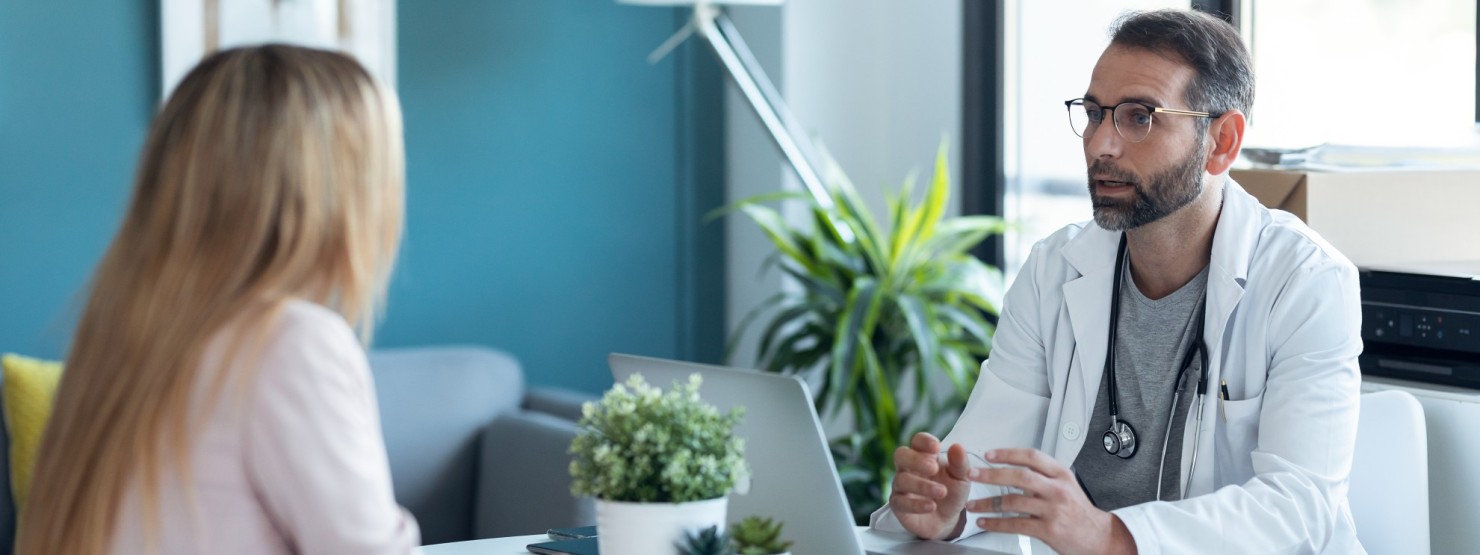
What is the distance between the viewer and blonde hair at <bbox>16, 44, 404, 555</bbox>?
1192 millimetres

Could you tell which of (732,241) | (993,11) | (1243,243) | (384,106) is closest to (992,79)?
(993,11)

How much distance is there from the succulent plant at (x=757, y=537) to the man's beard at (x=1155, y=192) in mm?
879

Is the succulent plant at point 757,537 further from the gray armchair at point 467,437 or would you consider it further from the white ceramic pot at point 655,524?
the gray armchair at point 467,437

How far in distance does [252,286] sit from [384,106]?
20cm

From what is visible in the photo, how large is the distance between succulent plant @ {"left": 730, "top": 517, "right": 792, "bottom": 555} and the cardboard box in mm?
1302

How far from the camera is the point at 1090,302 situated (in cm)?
217

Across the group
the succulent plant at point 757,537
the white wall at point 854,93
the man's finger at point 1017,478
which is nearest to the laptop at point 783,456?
the succulent plant at point 757,537

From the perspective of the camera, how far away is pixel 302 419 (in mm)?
1167

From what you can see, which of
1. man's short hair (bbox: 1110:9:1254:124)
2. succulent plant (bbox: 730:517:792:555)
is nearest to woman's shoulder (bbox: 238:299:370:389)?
succulent plant (bbox: 730:517:792:555)

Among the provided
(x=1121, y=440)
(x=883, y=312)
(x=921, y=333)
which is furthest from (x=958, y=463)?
(x=883, y=312)

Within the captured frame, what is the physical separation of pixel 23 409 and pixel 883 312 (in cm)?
203

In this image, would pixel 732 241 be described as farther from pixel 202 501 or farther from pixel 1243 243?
pixel 202 501

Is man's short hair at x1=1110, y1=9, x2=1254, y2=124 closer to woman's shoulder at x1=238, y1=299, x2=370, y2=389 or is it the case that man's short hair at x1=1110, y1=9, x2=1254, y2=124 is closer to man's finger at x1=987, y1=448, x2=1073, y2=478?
man's finger at x1=987, y1=448, x2=1073, y2=478

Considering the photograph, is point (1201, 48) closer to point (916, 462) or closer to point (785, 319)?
point (916, 462)
